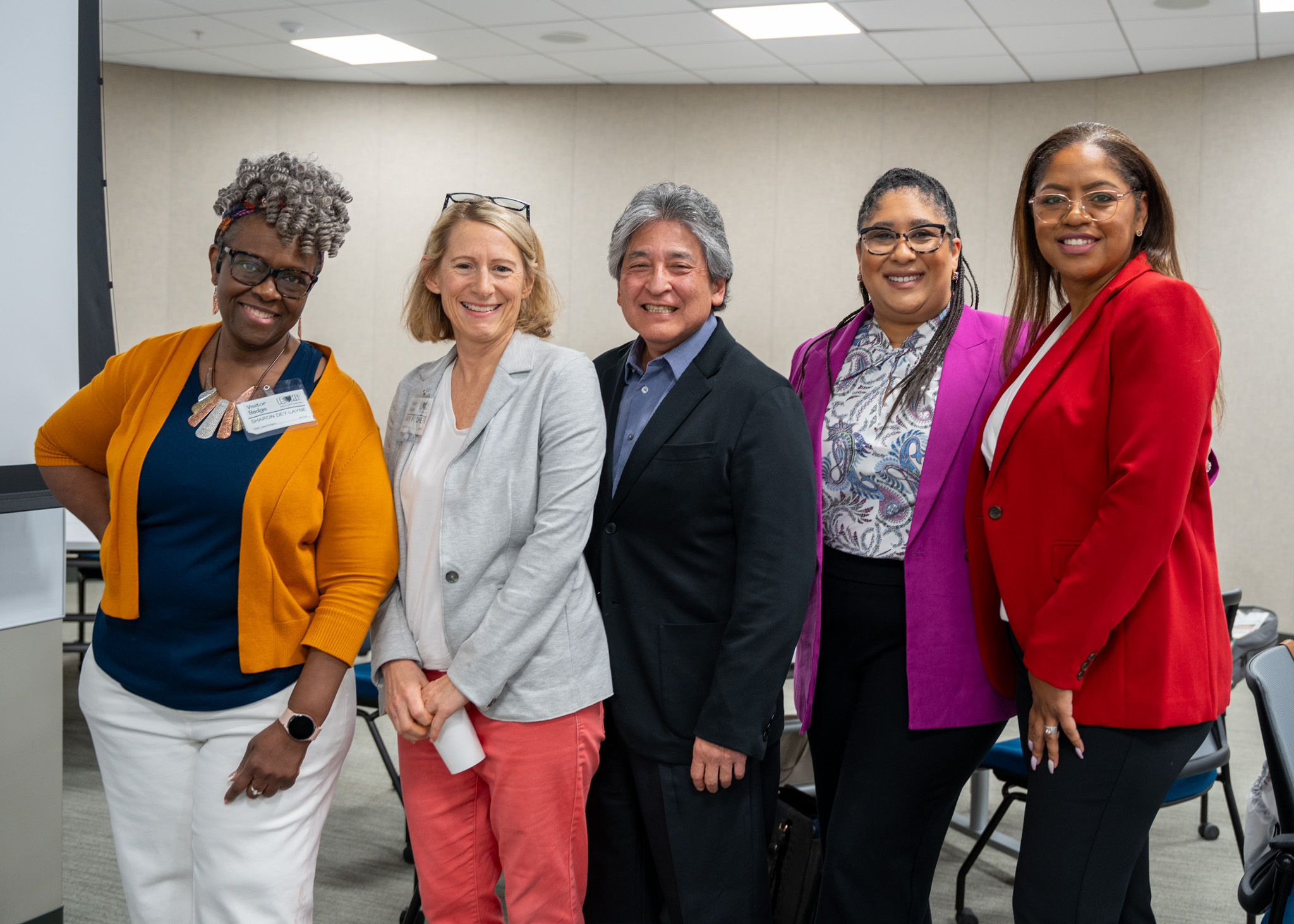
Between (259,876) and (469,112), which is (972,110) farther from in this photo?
(259,876)

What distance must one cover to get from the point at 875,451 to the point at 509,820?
0.96 metres

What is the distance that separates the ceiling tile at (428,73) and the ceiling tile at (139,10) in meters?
1.51

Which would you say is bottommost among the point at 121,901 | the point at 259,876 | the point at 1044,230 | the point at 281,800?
the point at 121,901

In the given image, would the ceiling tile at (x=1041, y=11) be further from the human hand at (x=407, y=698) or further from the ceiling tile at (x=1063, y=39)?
the human hand at (x=407, y=698)

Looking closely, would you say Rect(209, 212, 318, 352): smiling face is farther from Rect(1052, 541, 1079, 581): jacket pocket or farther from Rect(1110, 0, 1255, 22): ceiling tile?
Rect(1110, 0, 1255, 22): ceiling tile

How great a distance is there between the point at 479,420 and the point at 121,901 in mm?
2083

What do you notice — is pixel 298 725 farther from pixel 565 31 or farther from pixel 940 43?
pixel 940 43

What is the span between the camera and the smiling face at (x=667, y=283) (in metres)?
1.86

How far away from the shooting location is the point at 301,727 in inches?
62.6

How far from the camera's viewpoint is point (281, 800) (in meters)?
1.62

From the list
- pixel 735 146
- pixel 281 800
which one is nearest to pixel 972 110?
pixel 735 146

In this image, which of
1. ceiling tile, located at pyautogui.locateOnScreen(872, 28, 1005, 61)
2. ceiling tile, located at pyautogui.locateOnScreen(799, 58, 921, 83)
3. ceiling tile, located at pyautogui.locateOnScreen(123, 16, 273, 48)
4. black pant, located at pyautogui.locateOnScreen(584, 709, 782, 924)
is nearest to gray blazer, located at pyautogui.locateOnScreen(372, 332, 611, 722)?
black pant, located at pyautogui.locateOnScreen(584, 709, 782, 924)

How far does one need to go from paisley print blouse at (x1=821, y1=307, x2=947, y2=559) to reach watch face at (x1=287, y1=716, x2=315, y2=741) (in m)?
1.02

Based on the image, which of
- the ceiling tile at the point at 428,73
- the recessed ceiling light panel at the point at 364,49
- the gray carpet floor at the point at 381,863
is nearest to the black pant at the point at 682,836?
the gray carpet floor at the point at 381,863
